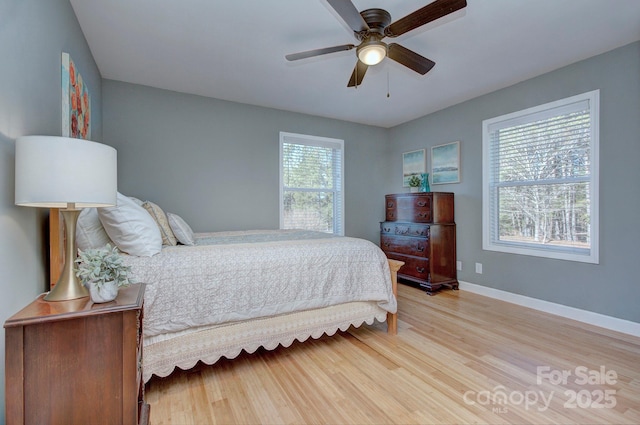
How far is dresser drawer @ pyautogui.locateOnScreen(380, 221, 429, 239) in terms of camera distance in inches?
147

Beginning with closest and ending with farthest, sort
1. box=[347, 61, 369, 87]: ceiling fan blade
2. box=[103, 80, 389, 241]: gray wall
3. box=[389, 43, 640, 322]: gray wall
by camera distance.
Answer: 1. box=[347, 61, 369, 87]: ceiling fan blade
2. box=[389, 43, 640, 322]: gray wall
3. box=[103, 80, 389, 241]: gray wall

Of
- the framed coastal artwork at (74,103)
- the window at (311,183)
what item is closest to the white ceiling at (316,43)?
the framed coastal artwork at (74,103)

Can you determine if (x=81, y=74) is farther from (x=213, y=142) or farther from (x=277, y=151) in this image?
(x=277, y=151)

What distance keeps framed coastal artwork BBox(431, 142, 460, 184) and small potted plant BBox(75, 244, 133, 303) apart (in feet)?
12.7

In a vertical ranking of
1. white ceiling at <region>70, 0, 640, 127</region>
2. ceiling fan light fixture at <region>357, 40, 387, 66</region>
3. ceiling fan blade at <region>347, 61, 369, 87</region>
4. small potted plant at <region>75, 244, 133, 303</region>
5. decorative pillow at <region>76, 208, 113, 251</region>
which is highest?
white ceiling at <region>70, 0, 640, 127</region>

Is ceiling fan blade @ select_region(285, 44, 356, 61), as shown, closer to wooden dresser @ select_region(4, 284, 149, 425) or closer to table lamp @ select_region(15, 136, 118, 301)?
table lamp @ select_region(15, 136, 118, 301)

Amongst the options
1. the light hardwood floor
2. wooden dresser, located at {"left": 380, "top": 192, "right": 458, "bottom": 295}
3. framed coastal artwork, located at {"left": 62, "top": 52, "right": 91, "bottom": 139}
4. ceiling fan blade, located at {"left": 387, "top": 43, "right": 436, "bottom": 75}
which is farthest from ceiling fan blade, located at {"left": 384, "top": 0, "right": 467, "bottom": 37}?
wooden dresser, located at {"left": 380, "top": 192, "right": 458, "bottom": 295}

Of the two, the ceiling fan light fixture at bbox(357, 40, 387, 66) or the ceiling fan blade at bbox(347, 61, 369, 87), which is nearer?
the ceiling fan light fixture at bbox(357, 40, 387, 66)

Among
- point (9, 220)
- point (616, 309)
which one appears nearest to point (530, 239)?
point (616, 309)

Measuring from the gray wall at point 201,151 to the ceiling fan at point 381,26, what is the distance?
1892mm

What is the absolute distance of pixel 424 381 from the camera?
1811mm

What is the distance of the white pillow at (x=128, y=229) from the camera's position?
1626 millimetres

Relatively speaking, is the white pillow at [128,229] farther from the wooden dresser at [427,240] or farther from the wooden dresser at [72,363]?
the wooden dresser at [427,240]

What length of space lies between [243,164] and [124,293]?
278 centimetres
